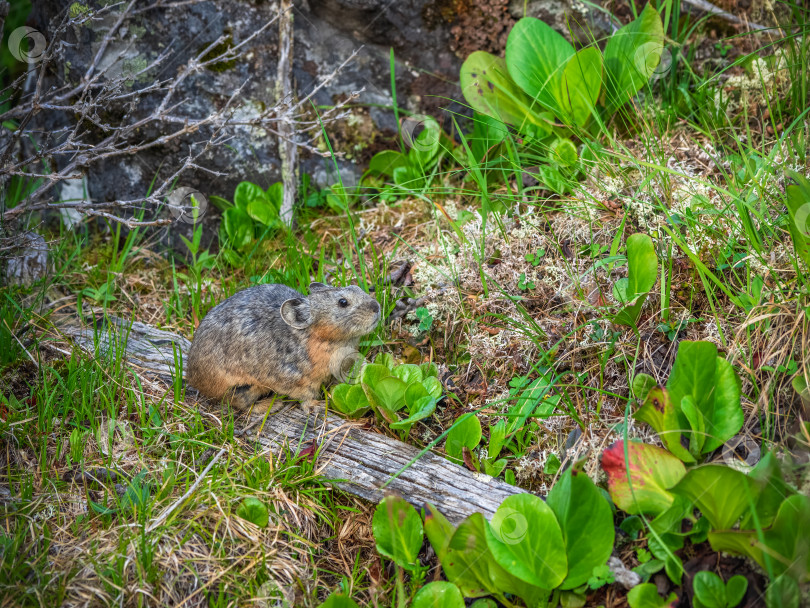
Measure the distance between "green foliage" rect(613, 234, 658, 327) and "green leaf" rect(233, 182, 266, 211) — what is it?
337 cm

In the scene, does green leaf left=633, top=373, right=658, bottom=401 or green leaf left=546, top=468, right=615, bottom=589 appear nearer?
green leaf left=546, top=468, right=615, bottom=589

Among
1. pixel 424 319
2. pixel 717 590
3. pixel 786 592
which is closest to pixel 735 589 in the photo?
pixel 717 590

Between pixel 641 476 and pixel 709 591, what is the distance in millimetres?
537

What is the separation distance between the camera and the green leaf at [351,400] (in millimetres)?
4066

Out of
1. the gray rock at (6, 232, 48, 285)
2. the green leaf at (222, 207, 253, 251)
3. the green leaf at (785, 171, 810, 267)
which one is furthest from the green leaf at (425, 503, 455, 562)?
the gray rock at (6, 232, 48, 285)

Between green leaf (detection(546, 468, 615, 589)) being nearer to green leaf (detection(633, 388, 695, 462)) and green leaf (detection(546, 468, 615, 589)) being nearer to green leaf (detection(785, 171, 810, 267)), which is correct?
green leaf (detection(633, 388, 695, 462))

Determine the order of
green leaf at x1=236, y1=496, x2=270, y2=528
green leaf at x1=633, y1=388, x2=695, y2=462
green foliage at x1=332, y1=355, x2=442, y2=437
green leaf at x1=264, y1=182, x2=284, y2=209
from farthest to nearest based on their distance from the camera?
green leaf at x1=264, y1=182, x2=284, y2=209 → green foliage at x1=332, y1=355, x2=442, y2=437 → green leaf at x1=236, y1=496, x2=270, y2=528 → green leaf at x1=633, y1=388, x2=695, y2=462

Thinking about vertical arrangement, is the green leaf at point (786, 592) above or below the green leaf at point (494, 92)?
below

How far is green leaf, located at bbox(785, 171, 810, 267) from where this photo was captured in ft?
10.9

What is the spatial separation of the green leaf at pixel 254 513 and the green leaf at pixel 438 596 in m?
0.92

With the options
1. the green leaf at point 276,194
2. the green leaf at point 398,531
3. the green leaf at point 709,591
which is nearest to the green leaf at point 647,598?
the green leaf at point 709,591

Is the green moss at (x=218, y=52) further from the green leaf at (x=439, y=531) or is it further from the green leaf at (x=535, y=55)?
the green leaf at (x=439, y=531)

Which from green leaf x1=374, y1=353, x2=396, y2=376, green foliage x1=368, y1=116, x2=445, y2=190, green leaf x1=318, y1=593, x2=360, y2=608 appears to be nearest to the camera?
green leaf x1=318, y1=593, x2=360, y2=608

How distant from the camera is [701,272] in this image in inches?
145
